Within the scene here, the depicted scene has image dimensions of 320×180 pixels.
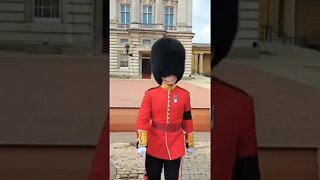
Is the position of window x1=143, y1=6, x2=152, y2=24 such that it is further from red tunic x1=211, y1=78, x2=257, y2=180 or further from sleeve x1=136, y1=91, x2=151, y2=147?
red tunic x1=211, y1=78, x2=257, y2=180

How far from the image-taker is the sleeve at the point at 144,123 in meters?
2.52

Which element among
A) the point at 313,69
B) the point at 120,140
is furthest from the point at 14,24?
the point at 120,140

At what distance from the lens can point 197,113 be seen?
477cm

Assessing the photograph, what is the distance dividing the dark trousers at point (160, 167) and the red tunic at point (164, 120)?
0.04m

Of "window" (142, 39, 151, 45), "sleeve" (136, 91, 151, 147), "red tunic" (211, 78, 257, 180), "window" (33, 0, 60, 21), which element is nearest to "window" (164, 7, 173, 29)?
"window" (142, 39, 151, 45)

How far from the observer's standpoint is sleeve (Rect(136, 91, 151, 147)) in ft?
8.28

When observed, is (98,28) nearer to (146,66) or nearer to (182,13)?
(146,66)

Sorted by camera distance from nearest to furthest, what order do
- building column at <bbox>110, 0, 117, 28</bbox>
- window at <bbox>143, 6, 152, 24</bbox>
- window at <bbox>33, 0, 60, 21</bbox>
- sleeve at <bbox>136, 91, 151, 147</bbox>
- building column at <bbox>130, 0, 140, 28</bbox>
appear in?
window at <bbox>33, 0, 60, 21</bbox>
building column at <bbox>110, 0, 117, 28</bbox>
sleeve at <bbox>136, 91, 151, 147</bbox>
window at <bbox>143, 6, 152, 24</bbox>
building column at <bbox>130, 0, 140, 28</bbox>

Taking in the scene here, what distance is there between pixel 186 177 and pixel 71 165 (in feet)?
5.75

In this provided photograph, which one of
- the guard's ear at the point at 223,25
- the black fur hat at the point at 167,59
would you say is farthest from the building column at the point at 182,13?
the guard's ear at the point at 223,25

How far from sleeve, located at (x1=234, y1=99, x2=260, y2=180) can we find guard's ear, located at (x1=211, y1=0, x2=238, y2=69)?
32 centimetres

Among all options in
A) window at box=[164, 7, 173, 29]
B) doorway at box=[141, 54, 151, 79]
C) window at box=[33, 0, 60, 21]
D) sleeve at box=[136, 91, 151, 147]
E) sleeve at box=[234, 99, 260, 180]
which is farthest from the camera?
window at box=[164, 7, 173, 29]

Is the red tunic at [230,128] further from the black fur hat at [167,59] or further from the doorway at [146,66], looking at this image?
the doorway at [146,66]

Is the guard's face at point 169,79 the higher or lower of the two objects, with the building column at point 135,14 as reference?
lower
